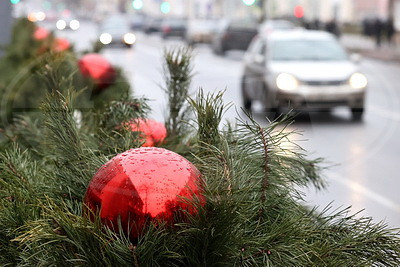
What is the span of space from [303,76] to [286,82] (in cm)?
37

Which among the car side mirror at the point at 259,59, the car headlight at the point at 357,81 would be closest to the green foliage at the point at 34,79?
the car side mirror at the point at 259,59

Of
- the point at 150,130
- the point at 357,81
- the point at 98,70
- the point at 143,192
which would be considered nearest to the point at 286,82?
the point at 357,81

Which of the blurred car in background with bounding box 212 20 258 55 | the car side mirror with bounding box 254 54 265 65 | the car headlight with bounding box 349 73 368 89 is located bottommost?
the blurred car in background with bounding box 212 20 258 55

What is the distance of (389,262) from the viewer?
1825 millimetres

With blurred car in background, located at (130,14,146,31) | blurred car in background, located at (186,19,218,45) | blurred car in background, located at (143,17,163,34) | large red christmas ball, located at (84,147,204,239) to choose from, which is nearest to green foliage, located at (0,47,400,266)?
large red christmas ball, located at (84,147,204,239)

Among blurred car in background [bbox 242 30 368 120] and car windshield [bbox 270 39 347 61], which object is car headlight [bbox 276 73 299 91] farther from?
car windshield [bbox 270 39 347 61]

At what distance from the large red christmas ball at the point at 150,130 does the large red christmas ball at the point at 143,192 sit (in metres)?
0.50

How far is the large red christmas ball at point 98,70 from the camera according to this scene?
8172mm

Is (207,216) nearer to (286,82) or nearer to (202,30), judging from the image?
(286,82)

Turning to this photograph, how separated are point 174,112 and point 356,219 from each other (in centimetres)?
87

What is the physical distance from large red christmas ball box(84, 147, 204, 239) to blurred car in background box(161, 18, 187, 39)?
54978 mm

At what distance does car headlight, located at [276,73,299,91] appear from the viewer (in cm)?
1408

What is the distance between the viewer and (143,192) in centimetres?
170

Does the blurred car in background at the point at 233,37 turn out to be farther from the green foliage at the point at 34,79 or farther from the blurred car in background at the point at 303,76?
the green foliage at the point at 34,79
